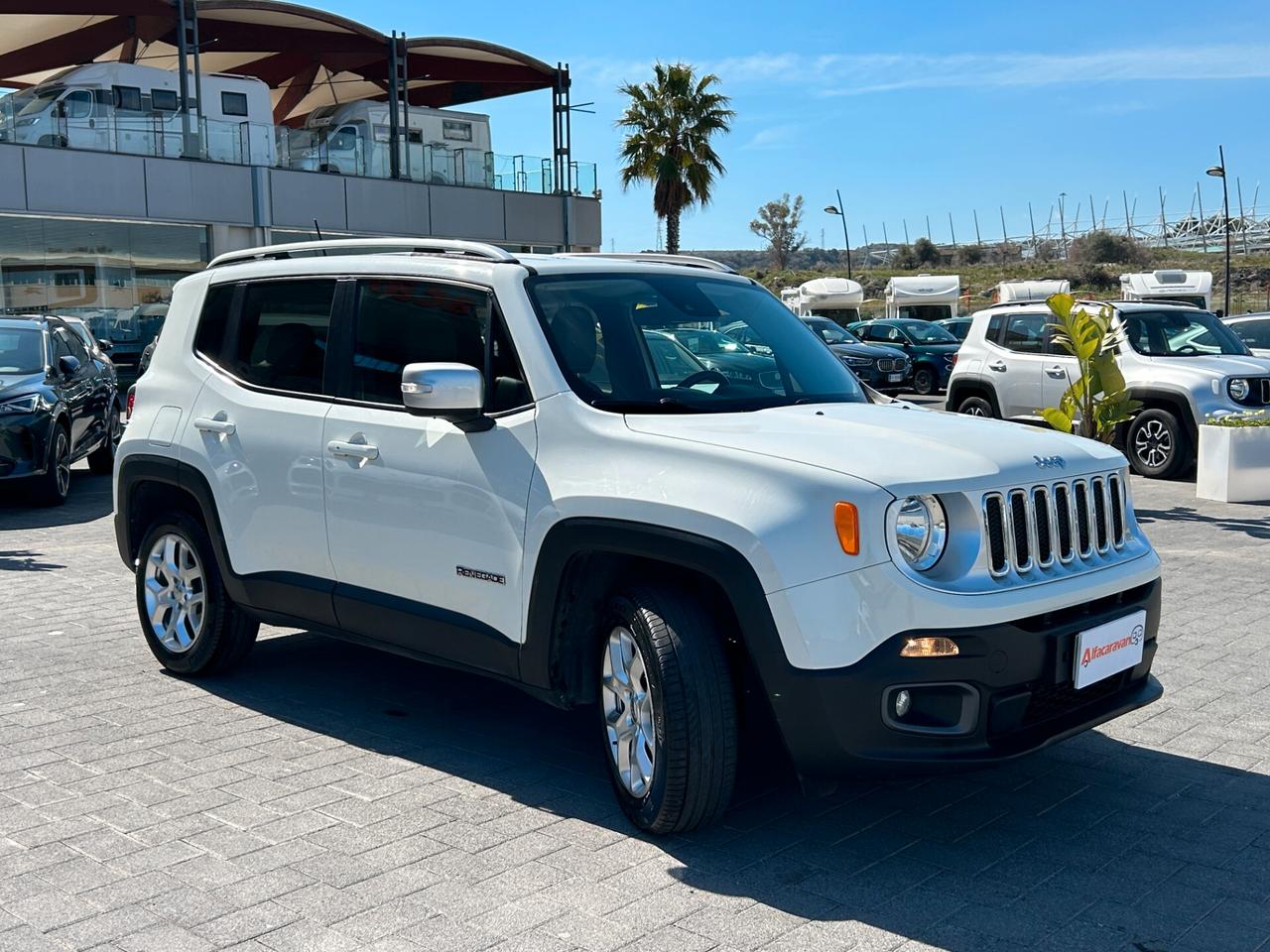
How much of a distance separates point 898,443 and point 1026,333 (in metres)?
11.9

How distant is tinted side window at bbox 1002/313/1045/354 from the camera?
1524 centimetres

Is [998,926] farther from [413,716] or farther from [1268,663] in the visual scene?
[1268,663]

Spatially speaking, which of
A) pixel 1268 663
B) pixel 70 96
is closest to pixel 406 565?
pixel 1268 663

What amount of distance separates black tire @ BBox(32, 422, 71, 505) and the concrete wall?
1534cm

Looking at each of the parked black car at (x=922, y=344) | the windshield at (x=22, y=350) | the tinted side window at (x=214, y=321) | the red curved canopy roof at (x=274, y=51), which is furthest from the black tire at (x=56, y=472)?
the red curved canopy roof at (x=274, y=51)

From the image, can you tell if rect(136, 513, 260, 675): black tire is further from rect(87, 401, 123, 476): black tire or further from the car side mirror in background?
rect(87, 401, 123, 476): black tire

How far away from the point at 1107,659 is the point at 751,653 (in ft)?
3.85

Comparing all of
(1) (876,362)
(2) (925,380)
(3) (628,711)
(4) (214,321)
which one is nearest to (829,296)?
(2) (925,380)

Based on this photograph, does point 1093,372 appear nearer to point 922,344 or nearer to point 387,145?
point 922,344

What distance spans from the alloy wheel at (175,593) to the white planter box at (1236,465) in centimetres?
981

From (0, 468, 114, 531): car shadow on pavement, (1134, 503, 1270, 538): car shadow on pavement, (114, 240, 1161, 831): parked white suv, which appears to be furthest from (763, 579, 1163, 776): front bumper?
(0, 468, 114, 531): car shadow on pavement

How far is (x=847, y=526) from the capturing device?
3.82 meters

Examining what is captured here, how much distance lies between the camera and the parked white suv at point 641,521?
3861 mm

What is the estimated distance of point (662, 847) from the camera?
4199 millimetres
